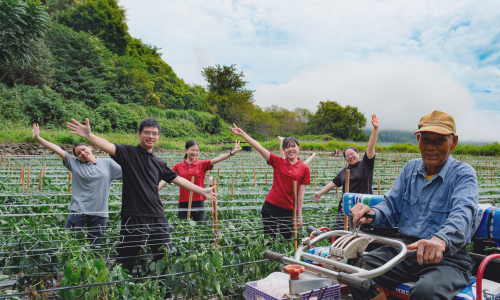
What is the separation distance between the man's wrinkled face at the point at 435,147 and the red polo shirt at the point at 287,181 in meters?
1.94

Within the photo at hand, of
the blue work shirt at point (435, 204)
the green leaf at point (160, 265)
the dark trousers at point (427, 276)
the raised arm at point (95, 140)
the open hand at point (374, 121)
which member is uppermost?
the open hand at point (374, 121)

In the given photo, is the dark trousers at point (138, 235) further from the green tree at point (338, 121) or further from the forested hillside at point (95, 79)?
the green tree at point (338, 121)

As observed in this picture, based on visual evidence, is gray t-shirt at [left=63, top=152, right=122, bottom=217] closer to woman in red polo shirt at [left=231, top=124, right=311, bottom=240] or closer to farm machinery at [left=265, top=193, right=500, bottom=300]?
woman in red polo shirt at [left=231, top=124, right=311, bottom=240]

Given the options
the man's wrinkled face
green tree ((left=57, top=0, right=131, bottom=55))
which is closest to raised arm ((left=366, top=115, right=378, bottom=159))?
the man's wrinkled face

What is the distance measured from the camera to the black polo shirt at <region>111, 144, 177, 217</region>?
3.39m

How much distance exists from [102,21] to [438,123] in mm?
43158

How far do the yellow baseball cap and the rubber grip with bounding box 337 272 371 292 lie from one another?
50.7 inches

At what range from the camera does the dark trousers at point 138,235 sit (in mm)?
3266

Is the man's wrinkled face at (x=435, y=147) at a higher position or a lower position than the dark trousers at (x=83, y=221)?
higher

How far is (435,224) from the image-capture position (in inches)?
94.1

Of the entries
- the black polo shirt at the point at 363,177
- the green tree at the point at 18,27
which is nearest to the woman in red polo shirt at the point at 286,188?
the black polo shirt at the point at 363,177

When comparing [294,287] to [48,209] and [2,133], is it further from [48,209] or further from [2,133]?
[2,133]

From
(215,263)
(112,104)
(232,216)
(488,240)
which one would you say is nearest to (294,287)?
(215,263)

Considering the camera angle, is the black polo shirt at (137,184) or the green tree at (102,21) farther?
the green tree at (102,21)
